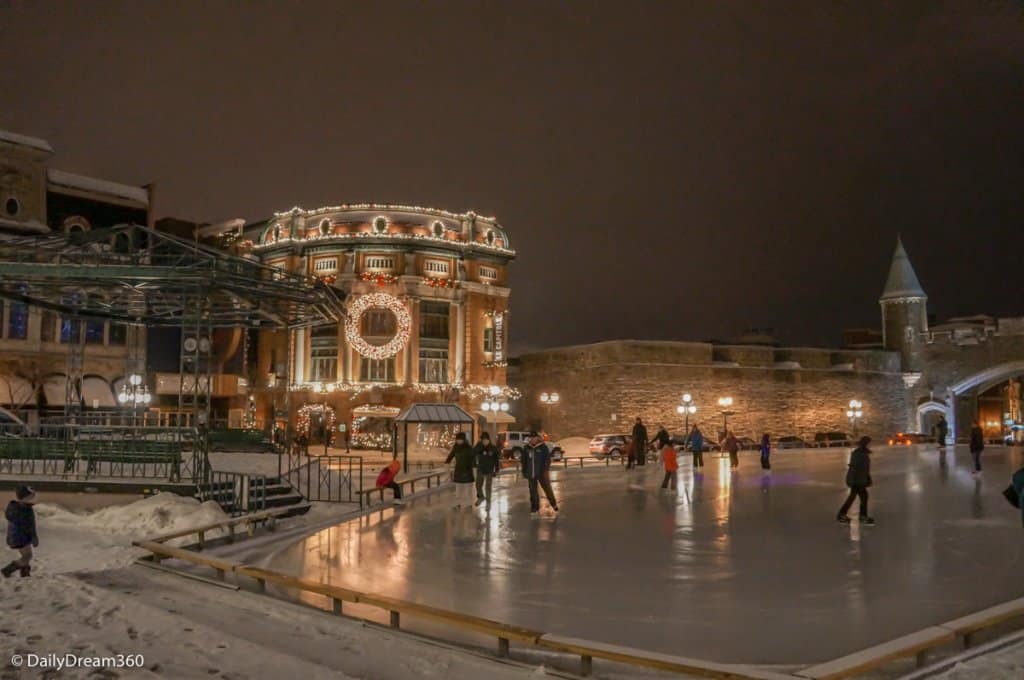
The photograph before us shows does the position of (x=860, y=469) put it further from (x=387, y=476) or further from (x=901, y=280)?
(x=901, y=280)

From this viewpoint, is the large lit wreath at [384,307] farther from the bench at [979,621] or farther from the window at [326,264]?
the bench at [979,621]

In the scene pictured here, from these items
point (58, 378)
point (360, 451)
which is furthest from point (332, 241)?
point (58, 378)

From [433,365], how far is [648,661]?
41.6 meters

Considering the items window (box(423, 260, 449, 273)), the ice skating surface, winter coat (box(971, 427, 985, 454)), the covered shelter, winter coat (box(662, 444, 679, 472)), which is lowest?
the ice skating surface

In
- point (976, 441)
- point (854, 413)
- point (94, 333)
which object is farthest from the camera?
point (854, 413)

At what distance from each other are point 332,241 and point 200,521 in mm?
35397

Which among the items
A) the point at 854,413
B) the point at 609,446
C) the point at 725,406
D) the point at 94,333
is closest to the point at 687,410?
the point at 609,446

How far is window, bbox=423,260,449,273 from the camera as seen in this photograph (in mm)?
47031

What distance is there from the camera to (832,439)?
52.5m

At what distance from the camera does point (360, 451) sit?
1706 inches

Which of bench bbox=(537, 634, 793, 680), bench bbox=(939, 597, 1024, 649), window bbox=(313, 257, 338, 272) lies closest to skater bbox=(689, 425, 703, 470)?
bench bbox=(939, 597, 1024, 649)

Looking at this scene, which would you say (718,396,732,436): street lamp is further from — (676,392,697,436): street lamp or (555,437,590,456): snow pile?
(555,437,590,456): snow pile

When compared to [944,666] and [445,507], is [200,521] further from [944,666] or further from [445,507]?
Answer: [944,666]

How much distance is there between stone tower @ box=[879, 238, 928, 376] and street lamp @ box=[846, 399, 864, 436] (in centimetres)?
585
